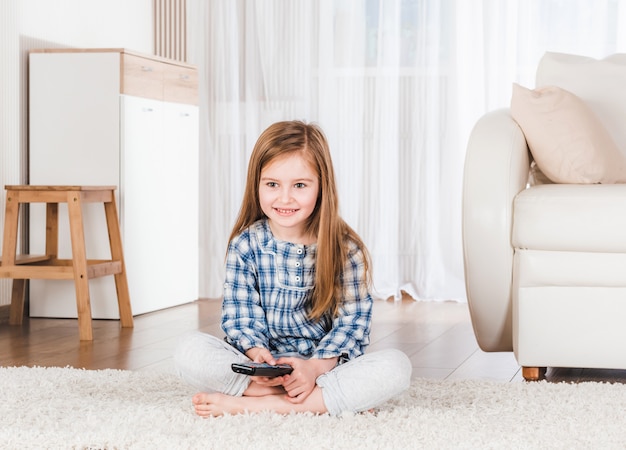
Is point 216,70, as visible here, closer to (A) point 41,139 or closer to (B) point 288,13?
(B) point 288,13

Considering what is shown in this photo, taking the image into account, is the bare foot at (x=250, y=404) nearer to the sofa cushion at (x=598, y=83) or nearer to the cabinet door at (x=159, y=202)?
the sofa cushion at (x=598, y=83)

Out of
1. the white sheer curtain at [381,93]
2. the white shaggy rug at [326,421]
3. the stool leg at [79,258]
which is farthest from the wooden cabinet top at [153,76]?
the white shaggy rug at [326,421]

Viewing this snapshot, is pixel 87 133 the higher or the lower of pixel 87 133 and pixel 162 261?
the higher

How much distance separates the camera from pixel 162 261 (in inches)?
158

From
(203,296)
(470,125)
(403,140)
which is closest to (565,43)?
(470,125)

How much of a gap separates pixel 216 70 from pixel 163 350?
204 cm

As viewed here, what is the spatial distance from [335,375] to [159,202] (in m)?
2.22

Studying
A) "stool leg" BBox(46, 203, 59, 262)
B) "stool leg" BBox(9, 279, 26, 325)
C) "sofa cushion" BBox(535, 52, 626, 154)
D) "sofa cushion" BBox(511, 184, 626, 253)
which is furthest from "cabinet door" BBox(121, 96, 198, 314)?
"sofa cushion" BBox(511, 184, 626, 253)

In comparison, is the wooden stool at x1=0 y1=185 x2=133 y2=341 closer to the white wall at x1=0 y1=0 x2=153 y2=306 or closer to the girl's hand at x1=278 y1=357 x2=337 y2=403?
the white wall at x1=0 y1=0 x2=153 y2=306

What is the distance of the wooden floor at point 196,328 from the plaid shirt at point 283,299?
599mm

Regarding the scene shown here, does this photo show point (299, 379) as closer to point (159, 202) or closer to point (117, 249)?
point (117, 249)

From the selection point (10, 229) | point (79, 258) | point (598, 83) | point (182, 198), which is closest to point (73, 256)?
point (79, 258)

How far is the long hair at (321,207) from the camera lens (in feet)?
6.47

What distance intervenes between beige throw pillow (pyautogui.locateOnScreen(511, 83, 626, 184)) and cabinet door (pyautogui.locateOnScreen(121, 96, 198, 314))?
1604mm
